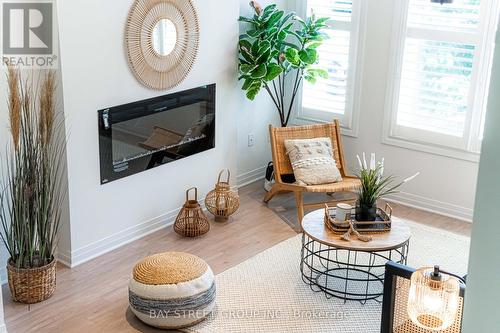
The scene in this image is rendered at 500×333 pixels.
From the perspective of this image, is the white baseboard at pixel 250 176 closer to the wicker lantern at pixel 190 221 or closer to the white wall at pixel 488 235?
the wicker lantern at pixel 190 221

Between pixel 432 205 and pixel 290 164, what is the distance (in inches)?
49.7

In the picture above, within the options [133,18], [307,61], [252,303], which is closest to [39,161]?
[133,18]

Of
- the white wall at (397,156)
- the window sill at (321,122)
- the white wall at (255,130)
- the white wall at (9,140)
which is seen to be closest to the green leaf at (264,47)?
the white wall at (255,130)

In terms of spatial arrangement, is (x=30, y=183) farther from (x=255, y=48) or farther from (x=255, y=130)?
(x=255, y=130)

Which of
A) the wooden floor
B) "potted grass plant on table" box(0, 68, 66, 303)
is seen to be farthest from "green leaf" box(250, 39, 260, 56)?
"potted grass plant on table" box(0, 68, 66, 303)

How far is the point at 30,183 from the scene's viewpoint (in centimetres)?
360

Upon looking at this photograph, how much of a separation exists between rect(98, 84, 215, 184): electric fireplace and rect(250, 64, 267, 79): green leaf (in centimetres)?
36

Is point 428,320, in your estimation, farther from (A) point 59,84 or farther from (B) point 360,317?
(A) point 59,84

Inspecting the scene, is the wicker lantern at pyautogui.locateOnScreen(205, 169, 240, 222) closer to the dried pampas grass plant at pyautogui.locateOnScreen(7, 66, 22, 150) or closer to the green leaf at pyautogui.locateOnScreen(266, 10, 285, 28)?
the green leaf at pyautogui.locateOnScreen(266, 10, 285, 28)

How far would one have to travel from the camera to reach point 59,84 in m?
3.90

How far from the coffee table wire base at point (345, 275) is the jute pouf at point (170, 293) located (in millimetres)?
763

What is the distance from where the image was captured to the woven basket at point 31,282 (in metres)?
3.69

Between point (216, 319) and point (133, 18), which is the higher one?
point (133, 18)

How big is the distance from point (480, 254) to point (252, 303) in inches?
129
